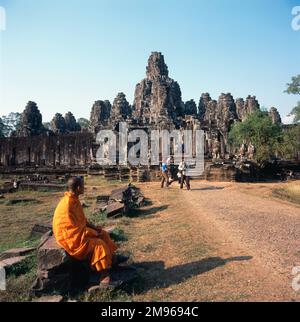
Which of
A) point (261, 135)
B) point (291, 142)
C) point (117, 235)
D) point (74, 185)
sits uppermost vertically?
point (261, 135)

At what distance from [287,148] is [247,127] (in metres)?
3.31

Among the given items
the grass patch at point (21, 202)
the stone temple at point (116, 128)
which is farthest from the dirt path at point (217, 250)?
the stone temple at point (116, 128)

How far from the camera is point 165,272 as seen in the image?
446 centimetres

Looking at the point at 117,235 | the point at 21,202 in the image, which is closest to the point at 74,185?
the point at 117,235

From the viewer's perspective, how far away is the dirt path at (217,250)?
149 inches

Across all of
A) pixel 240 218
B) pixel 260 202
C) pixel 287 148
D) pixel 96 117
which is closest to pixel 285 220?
pixel 240 218

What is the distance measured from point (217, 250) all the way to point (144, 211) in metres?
3.91

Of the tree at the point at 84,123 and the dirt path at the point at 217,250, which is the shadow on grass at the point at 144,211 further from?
the tree at the point at 84,123

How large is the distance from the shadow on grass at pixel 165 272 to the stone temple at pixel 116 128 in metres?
10.8

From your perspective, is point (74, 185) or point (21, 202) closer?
point (74, 185)

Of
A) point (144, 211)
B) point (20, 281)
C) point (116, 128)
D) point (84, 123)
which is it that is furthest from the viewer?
point (84, 123)

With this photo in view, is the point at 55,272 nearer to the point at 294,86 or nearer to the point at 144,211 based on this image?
the point at 144,211

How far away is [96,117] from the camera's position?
44.7 m
